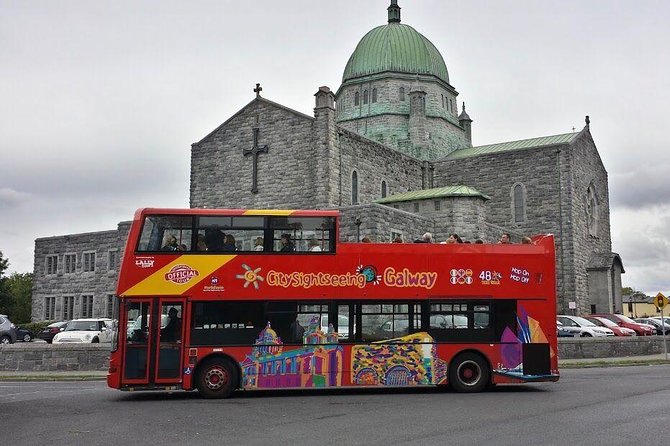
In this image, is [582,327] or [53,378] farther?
[582,327]

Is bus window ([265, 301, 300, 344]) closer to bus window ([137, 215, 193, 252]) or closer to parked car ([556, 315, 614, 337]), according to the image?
bus window ([137, 215, 193, 252])

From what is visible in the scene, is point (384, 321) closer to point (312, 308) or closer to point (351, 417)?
point (312, 308)

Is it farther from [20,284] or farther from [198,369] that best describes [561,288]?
[20,284]

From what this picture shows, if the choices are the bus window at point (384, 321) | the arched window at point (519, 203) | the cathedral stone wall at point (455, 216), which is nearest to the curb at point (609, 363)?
the bus window at point (384, 321)

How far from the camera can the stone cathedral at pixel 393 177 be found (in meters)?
40.5

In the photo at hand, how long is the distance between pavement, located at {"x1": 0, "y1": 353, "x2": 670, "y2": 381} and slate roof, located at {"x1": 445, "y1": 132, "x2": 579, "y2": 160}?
25.2 m

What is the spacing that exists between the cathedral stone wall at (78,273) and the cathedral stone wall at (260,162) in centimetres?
601

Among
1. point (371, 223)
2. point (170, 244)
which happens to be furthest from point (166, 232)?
point (371, 223)

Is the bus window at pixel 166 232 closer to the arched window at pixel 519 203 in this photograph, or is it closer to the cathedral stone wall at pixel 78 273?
the cathedral stone wall at pixel 78 273

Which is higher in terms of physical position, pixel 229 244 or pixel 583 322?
pixel 229 244

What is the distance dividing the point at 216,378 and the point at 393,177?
109 ft

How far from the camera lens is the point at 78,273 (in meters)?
48.1

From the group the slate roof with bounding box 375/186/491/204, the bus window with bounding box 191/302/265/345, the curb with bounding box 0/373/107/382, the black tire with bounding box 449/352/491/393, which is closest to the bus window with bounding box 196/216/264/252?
the bus window with bounding box 191/302/265/345

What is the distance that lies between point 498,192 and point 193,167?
67.5ft
